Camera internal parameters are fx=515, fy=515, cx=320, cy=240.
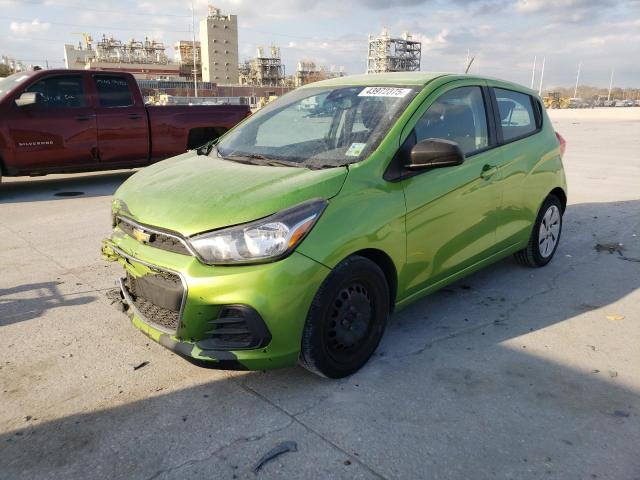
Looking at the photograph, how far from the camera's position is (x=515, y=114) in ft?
14.5

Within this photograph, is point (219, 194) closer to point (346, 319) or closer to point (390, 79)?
point (346, 319)

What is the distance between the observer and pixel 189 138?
9.74 meters

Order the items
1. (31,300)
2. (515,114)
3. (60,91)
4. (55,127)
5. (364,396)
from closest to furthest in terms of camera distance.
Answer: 1. (364,396)
2. (31,300)
3. (515,114)
4. (55,127)
5. (60,91)

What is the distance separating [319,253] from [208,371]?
1089mm

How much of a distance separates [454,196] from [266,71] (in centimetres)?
13272

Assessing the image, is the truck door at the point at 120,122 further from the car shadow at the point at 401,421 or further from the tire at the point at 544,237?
the tire at the point at 544,237

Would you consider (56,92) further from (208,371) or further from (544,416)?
(544,416)

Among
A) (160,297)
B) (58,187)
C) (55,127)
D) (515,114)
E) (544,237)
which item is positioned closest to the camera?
(160,297)

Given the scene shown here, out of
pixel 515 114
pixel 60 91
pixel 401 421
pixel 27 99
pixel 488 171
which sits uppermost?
pixel 60 91

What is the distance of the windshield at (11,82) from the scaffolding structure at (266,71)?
12306 centimetres

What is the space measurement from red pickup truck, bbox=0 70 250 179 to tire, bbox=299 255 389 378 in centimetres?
696

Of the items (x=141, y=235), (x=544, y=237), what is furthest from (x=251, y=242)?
(x=544, y=237)

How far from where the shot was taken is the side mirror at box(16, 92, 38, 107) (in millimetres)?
7773

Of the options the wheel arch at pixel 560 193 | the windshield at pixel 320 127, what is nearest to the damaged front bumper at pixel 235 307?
the windshield at pixel 320 127
